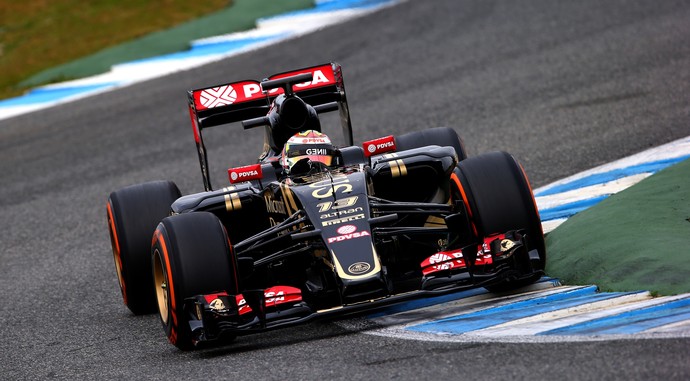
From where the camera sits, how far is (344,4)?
19.5 m

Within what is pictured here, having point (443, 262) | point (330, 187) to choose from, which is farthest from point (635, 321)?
point (330, 187)

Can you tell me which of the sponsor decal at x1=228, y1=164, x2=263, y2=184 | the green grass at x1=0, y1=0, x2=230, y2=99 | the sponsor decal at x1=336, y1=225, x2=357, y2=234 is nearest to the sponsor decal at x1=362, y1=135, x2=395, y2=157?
the sponsor decal at x1=228, y1=164, x2=263, y2=184

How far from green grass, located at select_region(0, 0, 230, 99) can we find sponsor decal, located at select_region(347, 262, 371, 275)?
40.8ft

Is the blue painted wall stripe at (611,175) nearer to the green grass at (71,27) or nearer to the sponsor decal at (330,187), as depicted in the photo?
the sponsor decal at (330,187)

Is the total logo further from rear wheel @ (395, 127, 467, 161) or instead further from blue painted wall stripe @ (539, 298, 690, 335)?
rear wheel @ (395, 127, 467, 161)

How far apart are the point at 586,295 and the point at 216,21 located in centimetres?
1394

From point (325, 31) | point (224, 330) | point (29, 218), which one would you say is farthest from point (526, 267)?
point (325, 31)

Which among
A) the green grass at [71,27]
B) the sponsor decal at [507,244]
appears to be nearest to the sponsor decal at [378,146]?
the sponsor decal at [507,244]

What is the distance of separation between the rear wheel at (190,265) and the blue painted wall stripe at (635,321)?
1.85 m

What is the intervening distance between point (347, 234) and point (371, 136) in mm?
6649

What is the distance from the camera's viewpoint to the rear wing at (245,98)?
8938mm

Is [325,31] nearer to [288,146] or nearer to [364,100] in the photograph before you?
[364,100]

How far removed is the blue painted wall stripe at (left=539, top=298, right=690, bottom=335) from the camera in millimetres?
5375

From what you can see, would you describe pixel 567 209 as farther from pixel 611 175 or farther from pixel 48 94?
pixel 48 94
